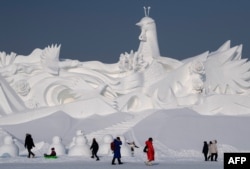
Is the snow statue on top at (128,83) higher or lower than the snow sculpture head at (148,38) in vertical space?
lower

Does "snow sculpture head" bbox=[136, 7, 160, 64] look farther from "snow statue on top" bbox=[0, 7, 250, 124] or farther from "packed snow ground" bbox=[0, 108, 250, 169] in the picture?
"packed snow ground" bbox=[0, 108, 250, 169]

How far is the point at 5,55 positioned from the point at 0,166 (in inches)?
1155

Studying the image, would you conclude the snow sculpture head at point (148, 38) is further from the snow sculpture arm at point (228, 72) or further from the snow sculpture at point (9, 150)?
the snow sculpture at point (9, 150)

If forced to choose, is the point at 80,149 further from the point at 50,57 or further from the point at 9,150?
the point at 50,57

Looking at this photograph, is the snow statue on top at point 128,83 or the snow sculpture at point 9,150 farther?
the snow statue on top at point 128,83

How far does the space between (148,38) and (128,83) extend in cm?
483

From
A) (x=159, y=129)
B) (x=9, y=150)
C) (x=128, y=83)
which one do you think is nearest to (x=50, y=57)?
(x=128, y=83)

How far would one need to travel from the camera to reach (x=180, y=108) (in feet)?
133

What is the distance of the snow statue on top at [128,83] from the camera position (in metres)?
42.0

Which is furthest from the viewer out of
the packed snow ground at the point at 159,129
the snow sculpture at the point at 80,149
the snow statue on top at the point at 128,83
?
the snow statue on top at the point at 128,83

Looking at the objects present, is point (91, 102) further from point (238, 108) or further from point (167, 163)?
point (167, 163)

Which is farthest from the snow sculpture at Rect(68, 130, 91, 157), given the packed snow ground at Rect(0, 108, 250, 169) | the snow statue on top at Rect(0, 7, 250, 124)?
the snow statue on top at Rect(0, 7, 250, 124)

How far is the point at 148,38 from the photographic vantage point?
1897 inches

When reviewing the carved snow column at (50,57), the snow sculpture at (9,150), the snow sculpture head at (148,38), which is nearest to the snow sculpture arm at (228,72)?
the snow sculpture head at (148,38)
